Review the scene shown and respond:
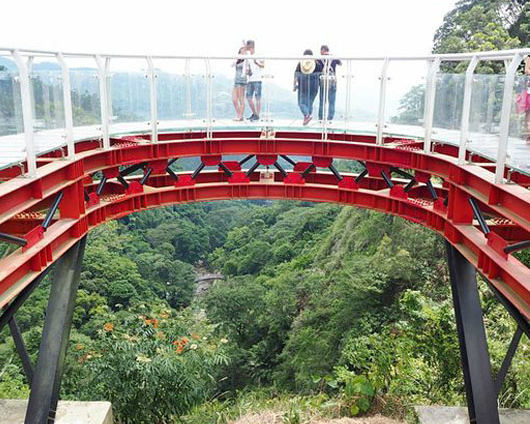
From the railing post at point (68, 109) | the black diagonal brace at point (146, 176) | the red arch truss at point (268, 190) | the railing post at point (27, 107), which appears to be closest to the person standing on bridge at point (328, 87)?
the red arch truss at point (268, 190)

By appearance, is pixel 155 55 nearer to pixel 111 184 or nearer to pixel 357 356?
pixel 111 184

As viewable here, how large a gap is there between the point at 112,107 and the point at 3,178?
3335 millimetres

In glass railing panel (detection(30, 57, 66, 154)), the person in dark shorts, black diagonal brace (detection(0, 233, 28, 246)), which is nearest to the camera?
black diagonal brace (detection(0, 233, 28, 246))

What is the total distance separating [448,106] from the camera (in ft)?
30.5

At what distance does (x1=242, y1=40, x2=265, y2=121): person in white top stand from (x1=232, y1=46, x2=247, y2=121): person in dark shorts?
10 cm

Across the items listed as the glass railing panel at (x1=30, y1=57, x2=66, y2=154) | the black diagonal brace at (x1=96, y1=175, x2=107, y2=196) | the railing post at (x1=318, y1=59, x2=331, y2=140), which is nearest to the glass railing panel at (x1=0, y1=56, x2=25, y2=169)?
the glass railing panel at (x1=30, y1=57, x2=66, y2=154)

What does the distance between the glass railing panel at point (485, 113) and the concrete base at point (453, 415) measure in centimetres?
482

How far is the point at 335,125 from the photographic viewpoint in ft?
40.9

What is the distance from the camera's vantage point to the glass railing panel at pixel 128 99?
10656mm

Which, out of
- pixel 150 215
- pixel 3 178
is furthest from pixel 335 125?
pixel 150 215

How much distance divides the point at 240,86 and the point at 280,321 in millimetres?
17517

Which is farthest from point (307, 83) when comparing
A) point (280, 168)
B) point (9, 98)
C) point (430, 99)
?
point (9, 98)

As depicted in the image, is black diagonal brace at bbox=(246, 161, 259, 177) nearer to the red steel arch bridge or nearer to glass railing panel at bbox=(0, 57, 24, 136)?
the red steel arch bridge

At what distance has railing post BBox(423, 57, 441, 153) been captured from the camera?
9678mm
